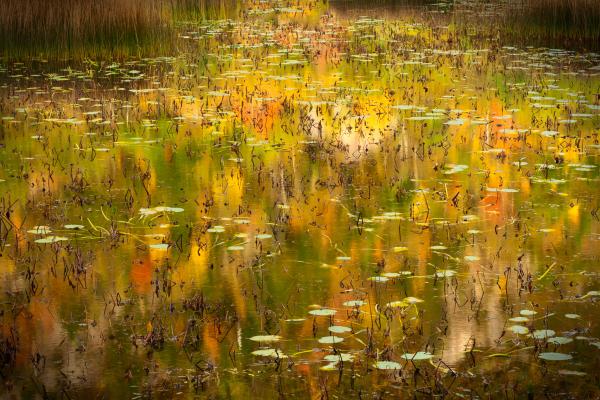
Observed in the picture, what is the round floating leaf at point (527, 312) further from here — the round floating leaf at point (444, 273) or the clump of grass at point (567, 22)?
the clump of grass at point (567, 22)

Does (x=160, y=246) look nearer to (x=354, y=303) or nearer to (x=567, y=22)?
(x=354, y=303)

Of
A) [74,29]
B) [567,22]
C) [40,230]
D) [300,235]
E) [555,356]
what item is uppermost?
[74,29]

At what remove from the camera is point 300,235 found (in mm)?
6926

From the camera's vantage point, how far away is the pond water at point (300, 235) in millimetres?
4748

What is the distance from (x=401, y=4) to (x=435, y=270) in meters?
19.9

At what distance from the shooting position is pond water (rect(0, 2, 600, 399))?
475cm

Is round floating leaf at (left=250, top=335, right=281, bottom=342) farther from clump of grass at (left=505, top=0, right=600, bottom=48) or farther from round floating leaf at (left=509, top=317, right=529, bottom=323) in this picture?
clump of grass at (left=505, top=0, right=600, bottom=48)

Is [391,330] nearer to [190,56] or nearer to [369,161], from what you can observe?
[369,161]

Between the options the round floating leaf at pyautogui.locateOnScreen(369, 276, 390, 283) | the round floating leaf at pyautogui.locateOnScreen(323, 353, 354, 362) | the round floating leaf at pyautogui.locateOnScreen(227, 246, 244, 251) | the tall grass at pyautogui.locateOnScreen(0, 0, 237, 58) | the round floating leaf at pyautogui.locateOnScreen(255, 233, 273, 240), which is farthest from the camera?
the tall grass at pyautogui.locateOnScreen(0, 0, 237, 58)

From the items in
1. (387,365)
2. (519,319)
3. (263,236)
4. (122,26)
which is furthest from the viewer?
(122,26)

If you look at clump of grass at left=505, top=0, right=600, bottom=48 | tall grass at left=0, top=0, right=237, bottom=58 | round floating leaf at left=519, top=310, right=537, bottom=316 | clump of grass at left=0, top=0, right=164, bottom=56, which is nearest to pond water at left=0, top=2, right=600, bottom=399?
round floating leaf at left=519, top=310, right=537, bottom=316

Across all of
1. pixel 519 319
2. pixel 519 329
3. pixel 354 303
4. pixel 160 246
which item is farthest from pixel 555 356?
pixel 160 246

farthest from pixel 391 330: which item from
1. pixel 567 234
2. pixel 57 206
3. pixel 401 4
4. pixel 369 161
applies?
pixel 401 4

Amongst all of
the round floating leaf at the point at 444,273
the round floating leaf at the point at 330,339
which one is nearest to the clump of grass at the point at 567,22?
the round floating leaf at the point at 444,273
